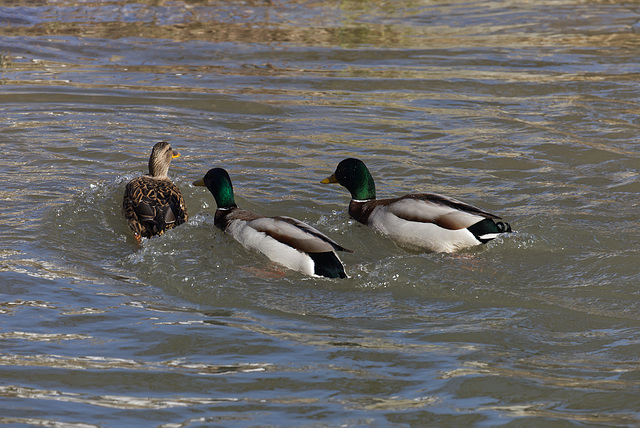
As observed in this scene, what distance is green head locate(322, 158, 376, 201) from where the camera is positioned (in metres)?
7.71

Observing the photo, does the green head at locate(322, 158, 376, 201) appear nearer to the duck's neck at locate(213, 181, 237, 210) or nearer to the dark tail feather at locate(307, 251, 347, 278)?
the duck's neck at locate(213, 181, 237, 210)

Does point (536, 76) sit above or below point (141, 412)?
above

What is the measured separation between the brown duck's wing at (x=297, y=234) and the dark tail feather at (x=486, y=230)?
1.22 meters

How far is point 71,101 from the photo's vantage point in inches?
448

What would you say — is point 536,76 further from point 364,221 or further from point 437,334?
point 437,334

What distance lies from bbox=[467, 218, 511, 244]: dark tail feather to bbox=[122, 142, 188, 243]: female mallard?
2412mm

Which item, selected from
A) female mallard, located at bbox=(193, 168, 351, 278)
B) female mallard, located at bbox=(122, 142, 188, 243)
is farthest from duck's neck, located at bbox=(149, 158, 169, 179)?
female mallard, located at bbox=(193, 168, 351, 278)

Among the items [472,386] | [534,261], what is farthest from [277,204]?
[472,386]

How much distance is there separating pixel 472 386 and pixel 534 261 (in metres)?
2.35

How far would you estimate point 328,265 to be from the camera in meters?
6.16

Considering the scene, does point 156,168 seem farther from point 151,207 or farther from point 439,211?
point 439,211

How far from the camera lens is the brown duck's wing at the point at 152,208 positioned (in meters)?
7.00

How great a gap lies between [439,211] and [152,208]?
2.30 m

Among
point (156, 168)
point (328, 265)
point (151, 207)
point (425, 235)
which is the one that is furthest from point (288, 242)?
point (156, 168)
